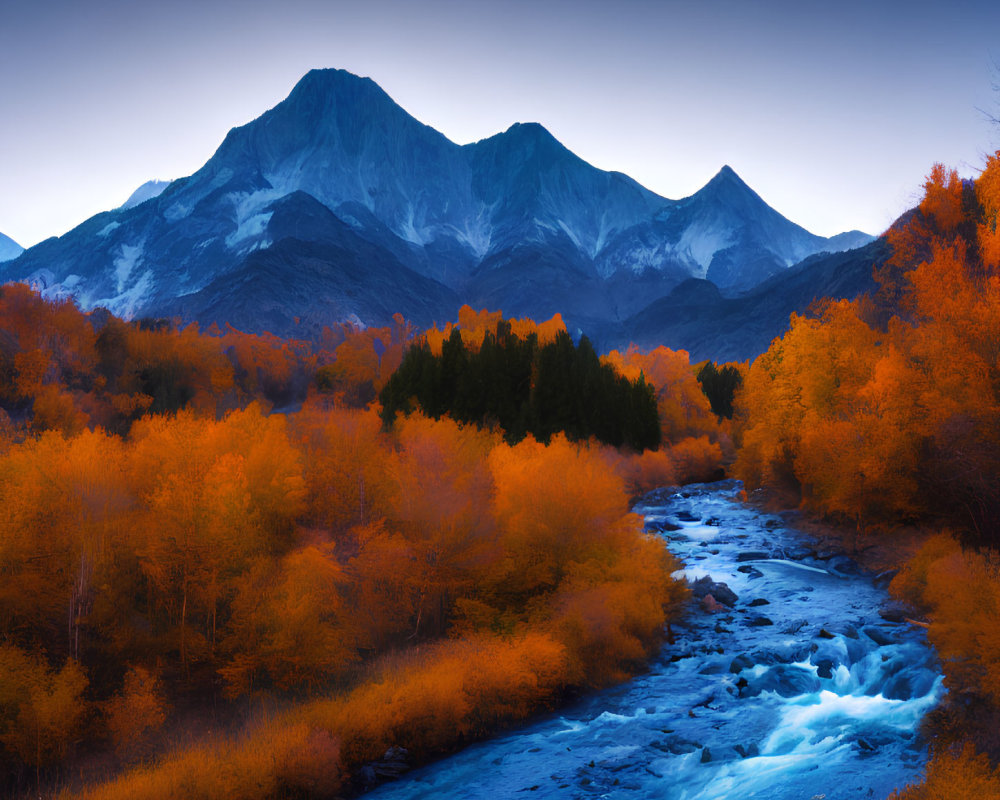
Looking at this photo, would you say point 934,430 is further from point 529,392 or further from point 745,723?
point 529,392

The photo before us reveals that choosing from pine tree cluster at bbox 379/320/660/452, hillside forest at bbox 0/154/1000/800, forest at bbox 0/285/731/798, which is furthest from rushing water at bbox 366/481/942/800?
pine tree cluster at bbox 379/320/660/452

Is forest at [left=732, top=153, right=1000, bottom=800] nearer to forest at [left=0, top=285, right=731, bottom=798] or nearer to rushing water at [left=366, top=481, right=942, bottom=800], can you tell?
rushing water at [left=366, top=481, right=942, bottom=800]

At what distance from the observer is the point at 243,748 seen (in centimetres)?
1798

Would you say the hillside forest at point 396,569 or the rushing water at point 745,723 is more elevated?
the hillside forest at point 396,569

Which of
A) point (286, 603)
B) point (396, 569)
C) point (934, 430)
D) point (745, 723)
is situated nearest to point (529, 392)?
point (934, 430)

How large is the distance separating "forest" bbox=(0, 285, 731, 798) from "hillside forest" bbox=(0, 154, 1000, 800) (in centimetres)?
9

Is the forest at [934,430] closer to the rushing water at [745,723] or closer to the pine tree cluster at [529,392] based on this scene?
the rushing water at [745,723]

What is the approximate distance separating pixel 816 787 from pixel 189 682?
62.7 ft

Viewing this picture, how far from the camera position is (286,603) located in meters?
22.5

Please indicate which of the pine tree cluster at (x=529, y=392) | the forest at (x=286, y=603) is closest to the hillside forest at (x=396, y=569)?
the forest at (x=286, y=603)

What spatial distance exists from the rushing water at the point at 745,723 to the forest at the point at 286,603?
1532mm

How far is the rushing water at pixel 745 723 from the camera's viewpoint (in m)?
17.3

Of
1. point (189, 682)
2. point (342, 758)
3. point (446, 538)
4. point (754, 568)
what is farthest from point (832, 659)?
point (189, 682)

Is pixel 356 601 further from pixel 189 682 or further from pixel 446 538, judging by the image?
pixel 189 682
